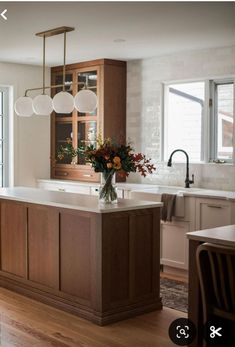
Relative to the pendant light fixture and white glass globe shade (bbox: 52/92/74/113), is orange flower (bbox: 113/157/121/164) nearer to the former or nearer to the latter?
the pendant light fixture

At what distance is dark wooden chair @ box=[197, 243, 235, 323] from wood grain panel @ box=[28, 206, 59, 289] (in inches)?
77.1

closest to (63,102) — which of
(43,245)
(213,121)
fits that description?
(43,245)

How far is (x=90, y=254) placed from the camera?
14.1ft

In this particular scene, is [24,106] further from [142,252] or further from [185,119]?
[185,119]

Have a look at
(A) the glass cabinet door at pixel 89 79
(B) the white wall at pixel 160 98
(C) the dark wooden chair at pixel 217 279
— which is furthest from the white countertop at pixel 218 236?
(A) the glass cabinet door at pixel 89 79

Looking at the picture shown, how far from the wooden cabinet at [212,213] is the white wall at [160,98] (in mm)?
685

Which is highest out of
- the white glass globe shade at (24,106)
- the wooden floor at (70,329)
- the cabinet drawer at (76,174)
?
the white glass globe shade at (24,106)

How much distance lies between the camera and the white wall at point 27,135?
24.9ft

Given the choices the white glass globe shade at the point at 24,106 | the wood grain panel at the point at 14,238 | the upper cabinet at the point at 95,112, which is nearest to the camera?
the wood grain panel at the point at 14,238

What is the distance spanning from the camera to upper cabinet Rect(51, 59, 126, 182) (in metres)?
7.13

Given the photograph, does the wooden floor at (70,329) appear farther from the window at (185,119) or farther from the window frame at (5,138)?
the window frame at (5,138)

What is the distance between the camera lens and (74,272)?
14.7 feet

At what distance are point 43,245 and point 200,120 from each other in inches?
108

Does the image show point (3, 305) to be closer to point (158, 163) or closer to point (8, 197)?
point (8, 197)
